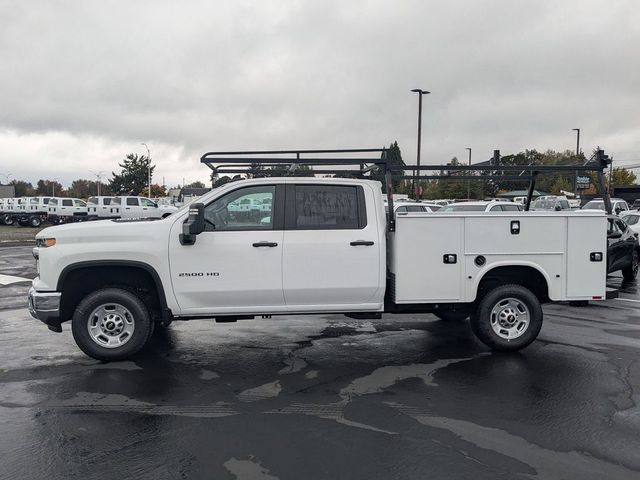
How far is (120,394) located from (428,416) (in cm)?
283

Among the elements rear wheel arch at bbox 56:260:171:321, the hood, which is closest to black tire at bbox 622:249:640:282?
rear wheel arch at bbox 56:260:171:321

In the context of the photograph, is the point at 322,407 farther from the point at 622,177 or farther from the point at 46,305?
the point at 622,177

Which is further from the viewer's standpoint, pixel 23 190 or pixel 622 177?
pixel 23 190

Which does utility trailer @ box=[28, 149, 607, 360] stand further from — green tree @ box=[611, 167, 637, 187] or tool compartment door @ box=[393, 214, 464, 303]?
green tree @ box=[611, 167, 637, 187]

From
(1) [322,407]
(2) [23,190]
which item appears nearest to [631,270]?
(1) [322,407]

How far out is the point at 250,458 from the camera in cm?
427

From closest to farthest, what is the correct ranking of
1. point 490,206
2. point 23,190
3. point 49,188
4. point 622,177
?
point 490,206 → point 622,177 → point 23,190 → point 49,188

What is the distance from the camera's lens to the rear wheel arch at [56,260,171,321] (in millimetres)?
6551

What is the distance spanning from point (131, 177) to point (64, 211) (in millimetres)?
58455

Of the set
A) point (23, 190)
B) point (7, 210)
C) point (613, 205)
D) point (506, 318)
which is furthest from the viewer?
point (23, 190)

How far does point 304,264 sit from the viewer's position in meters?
6.71

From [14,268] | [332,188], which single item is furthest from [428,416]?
[14,268]

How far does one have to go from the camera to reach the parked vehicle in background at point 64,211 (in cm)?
3666

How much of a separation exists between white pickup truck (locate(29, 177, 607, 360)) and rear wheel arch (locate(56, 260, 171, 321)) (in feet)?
0.05
